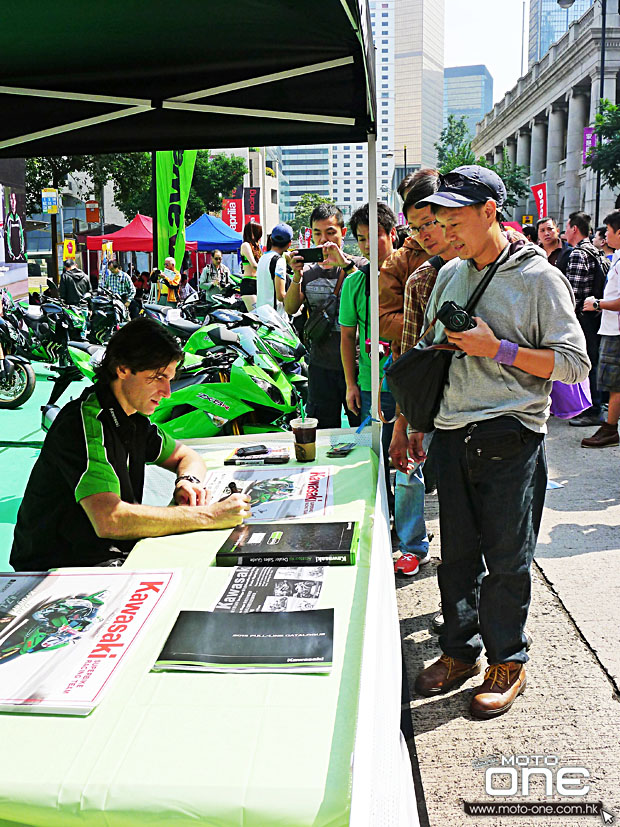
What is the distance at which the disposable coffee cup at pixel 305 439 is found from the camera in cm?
315

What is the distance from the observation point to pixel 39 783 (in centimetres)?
125

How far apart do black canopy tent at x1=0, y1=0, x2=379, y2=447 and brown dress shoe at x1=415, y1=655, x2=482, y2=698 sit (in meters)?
1.17

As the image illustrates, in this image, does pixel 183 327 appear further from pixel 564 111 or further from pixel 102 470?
pixel 564 111

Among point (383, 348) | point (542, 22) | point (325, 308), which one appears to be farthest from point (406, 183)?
point (542, 22)

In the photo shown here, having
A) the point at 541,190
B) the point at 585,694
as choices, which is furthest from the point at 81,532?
the point at 541,190

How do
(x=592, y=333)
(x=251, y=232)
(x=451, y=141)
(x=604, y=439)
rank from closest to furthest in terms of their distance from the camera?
1. (x=604, y=439)
2. (x=592, y=333)
3. (x=251, y=232)
4. (x=451, y=141)

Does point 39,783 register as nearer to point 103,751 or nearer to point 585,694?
point 103,751

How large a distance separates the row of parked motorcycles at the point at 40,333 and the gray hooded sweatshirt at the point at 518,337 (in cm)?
753

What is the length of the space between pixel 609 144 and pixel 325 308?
86.2 ft

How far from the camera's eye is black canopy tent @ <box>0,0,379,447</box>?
229 centimetres

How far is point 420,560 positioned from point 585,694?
4.32ft

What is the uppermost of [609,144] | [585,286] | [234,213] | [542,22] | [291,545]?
[542,22]

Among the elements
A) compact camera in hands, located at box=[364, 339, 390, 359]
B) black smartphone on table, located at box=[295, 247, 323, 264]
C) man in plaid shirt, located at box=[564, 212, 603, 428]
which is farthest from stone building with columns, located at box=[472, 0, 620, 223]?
compact camera in hands, located at box=[364, 339, 390, 359]

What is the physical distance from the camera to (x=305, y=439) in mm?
3162
